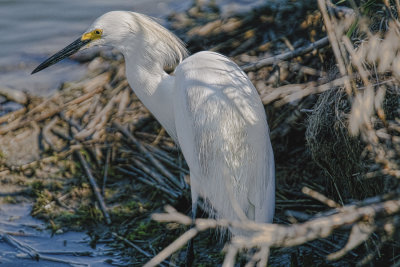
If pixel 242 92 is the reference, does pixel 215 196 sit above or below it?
below

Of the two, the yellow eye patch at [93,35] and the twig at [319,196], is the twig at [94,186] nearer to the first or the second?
the yellow eye patch at [93,35]

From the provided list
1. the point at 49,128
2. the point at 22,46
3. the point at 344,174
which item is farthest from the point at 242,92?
the point at 22,46

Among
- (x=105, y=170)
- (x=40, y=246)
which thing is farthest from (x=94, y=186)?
(x=40, y=246)

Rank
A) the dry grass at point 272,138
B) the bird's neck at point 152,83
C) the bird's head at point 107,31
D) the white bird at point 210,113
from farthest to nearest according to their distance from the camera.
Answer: the bird's neck at point 152,83 → the bird's head at point 107,31 → the white bird at point 210,113 → the dry grass at point 272,138

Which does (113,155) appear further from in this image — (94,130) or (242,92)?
(242,92)

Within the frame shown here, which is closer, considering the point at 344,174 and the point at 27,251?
the point at 344,174

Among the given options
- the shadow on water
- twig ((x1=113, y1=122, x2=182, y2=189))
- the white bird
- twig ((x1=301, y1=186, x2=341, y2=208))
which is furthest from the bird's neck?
twig ((x1=301, y1=186, x2=341, y2=208))

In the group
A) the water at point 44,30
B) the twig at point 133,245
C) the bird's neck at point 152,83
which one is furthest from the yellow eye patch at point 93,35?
the water at point 44,30

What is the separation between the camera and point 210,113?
2604 millimetres

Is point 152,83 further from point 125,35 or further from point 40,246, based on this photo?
point 40,246

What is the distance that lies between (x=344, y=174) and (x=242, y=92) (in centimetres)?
64

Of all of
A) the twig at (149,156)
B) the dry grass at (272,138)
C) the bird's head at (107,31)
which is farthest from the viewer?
the twig at (149,156)

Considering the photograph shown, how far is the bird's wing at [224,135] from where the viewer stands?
8.58ft

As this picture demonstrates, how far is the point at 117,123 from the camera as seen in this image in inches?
148
